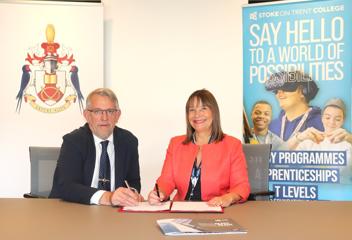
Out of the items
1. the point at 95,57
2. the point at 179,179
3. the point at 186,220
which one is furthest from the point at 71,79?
the point at 186,220

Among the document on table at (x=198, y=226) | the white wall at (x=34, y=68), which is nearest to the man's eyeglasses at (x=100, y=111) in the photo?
the document on table at (x=198, y=226)

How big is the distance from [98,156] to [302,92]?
199 centimetres

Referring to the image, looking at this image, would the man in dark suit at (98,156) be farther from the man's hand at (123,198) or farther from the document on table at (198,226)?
the document on table at (198,226)

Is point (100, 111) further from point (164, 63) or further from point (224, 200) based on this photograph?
point (164, 63)

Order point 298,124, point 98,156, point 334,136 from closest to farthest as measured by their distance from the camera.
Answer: point 98,156
point 334,136
point 298,124

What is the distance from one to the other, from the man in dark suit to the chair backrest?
357 mm

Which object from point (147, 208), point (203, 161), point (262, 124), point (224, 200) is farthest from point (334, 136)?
point (147, 208)

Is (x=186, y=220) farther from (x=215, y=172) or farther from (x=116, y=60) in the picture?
(x=116, y=60)

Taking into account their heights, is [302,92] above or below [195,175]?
above

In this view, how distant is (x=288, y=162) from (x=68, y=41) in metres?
2.20

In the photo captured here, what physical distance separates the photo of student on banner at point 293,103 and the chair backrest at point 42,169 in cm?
190

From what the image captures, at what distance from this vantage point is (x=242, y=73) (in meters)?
3.89

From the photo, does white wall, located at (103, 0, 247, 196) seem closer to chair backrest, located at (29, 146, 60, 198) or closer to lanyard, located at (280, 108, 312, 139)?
lanyard, located at (280, 108, 312, 139)

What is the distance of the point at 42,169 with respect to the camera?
279 cm
